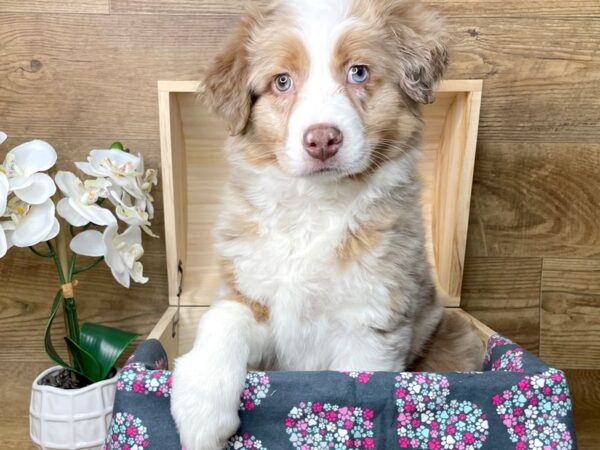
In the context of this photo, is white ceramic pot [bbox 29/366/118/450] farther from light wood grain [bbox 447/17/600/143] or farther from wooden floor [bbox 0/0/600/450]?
light wood grain [bbox 447/17/600/143]

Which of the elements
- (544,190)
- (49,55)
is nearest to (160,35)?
(49,55)

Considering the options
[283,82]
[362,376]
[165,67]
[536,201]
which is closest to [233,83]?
[283,82]

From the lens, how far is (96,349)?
5.93ft

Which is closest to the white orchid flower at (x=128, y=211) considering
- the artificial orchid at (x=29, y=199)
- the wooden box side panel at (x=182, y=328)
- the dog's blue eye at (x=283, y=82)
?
the artificial orchid at (x=29, y=199)

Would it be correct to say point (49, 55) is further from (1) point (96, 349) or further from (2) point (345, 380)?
(2) point (345, 380)

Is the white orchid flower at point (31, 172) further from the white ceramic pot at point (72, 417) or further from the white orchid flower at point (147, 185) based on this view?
the white ceramic pot at point (72, 417)

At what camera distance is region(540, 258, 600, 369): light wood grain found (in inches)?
88.8

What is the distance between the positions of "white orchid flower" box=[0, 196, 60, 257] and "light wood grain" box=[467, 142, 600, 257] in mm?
1318

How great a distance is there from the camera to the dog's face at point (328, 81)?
1377mm

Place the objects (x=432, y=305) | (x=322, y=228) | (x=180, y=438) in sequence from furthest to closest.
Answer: (x=432, y=305) < (x=322, y=228) < (x=180, y=438)

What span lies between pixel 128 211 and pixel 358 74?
75 cm

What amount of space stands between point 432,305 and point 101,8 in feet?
4.43

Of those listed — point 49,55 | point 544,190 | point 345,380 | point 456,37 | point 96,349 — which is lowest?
point 96,349

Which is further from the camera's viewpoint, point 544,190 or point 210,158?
point 544,190
